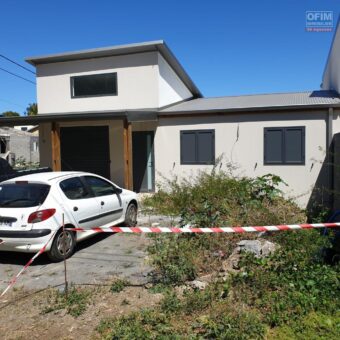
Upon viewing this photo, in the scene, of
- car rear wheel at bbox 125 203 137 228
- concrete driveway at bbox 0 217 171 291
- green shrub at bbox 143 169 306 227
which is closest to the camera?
concrete driveway at bbox 0 217 171 291

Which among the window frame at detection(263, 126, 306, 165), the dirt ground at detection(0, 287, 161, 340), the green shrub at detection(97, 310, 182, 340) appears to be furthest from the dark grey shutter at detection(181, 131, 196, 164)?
the green shrub at detection(97, 310, 182, 340)

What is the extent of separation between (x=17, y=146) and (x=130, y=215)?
31.5m

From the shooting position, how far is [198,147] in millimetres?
13492

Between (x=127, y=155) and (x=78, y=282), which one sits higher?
(x=127, y=155)

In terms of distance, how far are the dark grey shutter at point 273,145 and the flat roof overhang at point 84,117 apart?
13.5 ft

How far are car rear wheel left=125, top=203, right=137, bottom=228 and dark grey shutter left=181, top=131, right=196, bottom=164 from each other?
15.6 ft

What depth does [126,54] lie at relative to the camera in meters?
15.1

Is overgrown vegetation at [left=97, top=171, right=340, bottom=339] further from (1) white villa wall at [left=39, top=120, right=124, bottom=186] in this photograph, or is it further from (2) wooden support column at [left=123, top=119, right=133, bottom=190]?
(1) white villa wall at [left=39, top=120, right=124, bottom=186]

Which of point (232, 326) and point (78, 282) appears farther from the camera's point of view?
point (78, 282)

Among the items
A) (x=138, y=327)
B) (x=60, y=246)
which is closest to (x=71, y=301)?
(x=138, y=327)

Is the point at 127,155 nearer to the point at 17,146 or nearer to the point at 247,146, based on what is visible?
the point at 247,146

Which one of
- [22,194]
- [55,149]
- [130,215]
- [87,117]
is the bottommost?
[130,215]

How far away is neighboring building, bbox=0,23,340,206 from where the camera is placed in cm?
1224

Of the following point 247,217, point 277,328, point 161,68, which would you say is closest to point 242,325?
point 277,328
